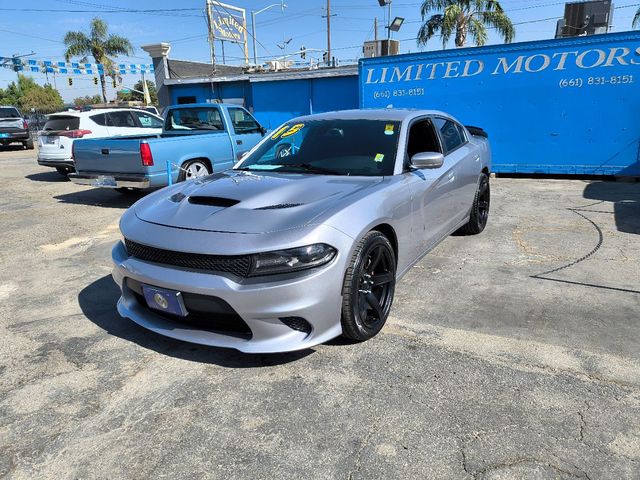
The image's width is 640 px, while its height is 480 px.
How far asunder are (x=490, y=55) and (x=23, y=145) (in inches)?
815

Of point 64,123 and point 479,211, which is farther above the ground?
point 64,123

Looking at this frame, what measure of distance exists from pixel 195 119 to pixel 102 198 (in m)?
2.38

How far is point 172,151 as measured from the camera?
25.4 feet

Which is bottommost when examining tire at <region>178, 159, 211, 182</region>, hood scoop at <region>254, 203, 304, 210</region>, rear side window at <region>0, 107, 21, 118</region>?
tire at <region>178, 159, 211, 182</region>

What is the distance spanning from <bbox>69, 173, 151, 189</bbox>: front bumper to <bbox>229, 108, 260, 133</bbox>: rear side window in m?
2.36

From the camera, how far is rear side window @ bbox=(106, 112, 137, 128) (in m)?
12.2

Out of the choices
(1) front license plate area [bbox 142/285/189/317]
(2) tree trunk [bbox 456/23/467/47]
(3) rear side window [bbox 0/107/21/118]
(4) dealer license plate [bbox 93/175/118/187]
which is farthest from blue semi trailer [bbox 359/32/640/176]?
(3) rear side window [bbox 0/107/21/118]

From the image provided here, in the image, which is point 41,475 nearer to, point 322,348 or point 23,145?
point 322,348

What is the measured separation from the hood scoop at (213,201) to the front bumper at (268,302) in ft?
1.79

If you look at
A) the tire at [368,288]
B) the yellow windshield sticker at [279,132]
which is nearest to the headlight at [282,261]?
the tire at [368,288]

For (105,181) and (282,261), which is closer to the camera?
(282,261)

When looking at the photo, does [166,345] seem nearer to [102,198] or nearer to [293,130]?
[293,130]

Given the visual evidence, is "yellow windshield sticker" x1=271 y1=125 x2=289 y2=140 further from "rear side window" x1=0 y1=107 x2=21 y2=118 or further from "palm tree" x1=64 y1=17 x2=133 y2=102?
"palm tree" x1=64 y1=17 x2=133 y2=102

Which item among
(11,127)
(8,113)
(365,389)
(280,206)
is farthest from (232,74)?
(365,389)
